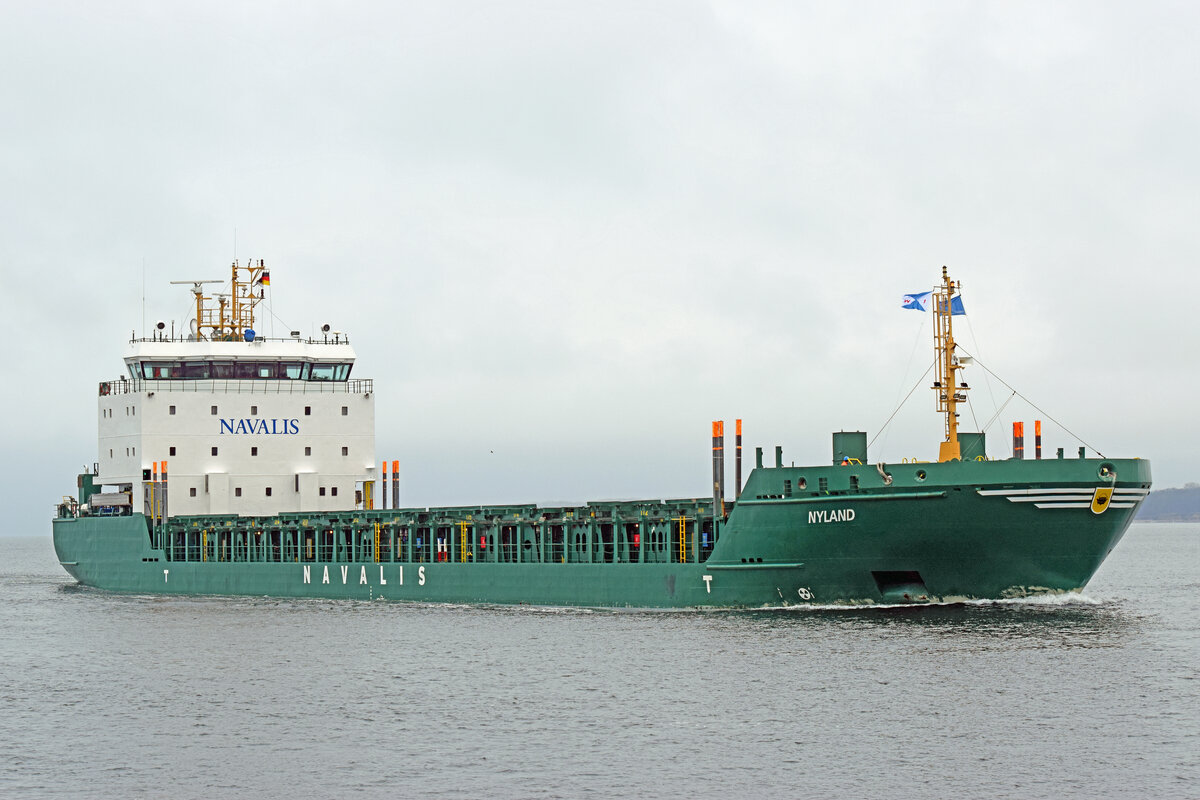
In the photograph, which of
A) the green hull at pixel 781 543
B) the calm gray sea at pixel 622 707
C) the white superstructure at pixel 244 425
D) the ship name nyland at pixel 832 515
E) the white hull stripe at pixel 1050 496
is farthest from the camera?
the white superstructure at pixel 244 425

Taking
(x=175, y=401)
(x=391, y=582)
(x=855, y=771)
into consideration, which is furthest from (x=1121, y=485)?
(x=175, y=401)

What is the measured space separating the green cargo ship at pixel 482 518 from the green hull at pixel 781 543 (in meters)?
0.05

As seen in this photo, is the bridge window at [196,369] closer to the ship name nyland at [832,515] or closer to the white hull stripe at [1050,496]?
the ship name nyland at [832,515]

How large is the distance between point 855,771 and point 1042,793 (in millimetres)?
2695

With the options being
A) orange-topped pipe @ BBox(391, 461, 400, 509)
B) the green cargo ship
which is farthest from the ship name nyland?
orange-topped pipe @ BBox(391, 461, 400, 509)

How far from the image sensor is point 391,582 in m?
47.4

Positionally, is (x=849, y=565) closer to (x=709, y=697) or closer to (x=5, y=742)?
(x=709, y=697)

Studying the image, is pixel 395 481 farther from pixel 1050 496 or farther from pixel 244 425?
pixel 1050 496

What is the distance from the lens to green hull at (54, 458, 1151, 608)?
3425 cm

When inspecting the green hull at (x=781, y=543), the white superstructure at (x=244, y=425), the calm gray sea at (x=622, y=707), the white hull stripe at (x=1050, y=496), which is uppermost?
the white superstructure at (x=244, y=425)

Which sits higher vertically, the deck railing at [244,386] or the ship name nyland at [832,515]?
the deck railing at [244,386]

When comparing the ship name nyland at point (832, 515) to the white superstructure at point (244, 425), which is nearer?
the ship name nyland at point (832, 515)

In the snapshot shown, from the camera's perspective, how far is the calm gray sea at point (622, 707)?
71.1 ft

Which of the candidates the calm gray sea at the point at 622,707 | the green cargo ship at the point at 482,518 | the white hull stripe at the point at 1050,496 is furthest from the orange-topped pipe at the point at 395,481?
the white hull stripe at the point at 1050,496
